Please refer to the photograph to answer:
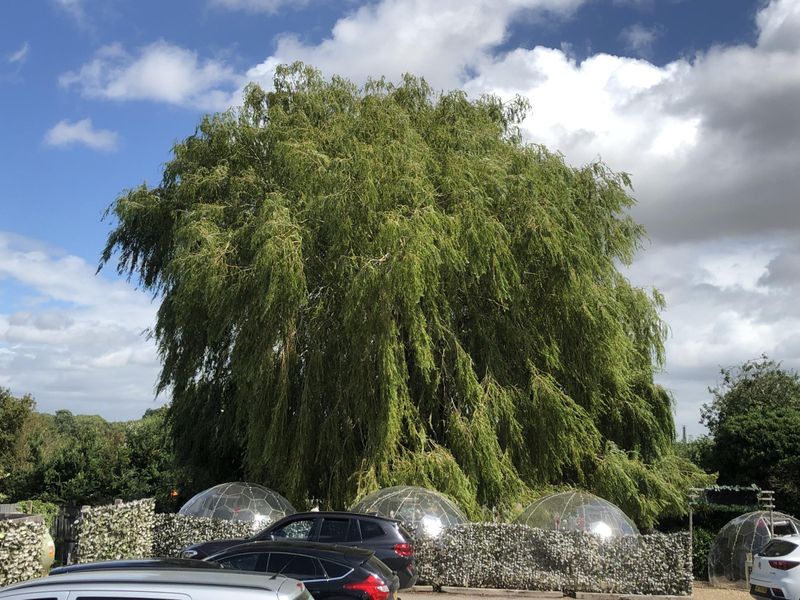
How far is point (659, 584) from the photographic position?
15.0 m

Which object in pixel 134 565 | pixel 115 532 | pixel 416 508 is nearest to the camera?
pixel 134 565

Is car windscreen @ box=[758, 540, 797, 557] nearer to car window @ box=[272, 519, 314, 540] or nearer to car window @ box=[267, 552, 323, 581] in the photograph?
car window @ box=[272, 519, 314, 540]

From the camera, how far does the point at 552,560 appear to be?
15297 mm

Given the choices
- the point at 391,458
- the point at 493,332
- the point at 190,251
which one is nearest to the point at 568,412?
the point at 493,332

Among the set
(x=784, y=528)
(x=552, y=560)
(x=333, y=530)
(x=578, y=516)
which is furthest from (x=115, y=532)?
(x=784, y=528)

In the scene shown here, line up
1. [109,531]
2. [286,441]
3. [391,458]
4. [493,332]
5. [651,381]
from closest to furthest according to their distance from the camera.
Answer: [109,531]
[391,458]
[286,441]
[493,332]
[651,381]

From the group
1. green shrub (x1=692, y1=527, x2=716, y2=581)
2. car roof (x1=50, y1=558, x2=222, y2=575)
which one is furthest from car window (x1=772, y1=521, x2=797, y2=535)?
car roof (x1=50, y1=558, x2=222, y2=575)

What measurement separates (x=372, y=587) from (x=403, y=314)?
1050cm

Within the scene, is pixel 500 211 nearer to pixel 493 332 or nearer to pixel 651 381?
pixel 493 332

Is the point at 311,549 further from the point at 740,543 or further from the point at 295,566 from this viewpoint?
the point at 740,543

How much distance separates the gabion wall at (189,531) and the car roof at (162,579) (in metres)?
11.7

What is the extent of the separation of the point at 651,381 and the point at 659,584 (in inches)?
387

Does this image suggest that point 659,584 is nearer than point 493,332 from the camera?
Yes

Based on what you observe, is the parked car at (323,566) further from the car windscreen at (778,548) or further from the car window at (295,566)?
the car windscreen at (778,548)
